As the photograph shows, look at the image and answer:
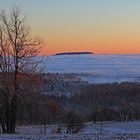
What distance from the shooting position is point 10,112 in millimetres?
36312

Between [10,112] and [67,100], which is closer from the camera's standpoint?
[10,112]

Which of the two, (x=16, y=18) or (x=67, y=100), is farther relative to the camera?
(x=67, y=100)

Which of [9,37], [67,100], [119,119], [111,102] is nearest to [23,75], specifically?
[9,37]

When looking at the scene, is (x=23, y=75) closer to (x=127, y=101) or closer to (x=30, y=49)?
(x=30, y=49)

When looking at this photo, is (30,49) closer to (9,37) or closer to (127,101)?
(9,37)

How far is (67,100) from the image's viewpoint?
120875 mm

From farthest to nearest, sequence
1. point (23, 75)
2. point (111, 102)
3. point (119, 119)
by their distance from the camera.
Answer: point (111, 102), point (119, 119), point (23, 75)

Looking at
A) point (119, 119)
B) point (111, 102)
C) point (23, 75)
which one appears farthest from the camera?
point (111, 102)

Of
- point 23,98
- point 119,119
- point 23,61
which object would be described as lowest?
point 119,119

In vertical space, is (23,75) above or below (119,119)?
above

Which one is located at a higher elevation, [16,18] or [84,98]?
[16,18]

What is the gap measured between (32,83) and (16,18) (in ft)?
16.0

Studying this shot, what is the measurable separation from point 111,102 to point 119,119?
27850mm


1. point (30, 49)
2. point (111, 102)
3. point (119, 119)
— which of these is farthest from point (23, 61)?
point (111, 102)
